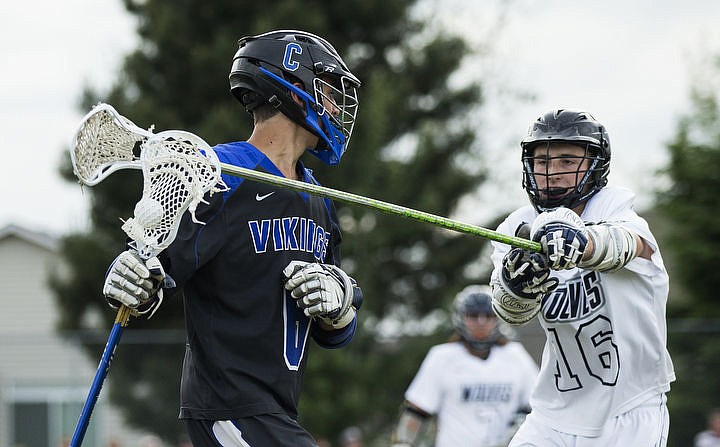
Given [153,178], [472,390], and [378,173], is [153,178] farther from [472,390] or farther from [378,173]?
[378,173]

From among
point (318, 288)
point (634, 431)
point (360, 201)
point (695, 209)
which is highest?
point (695, 209)

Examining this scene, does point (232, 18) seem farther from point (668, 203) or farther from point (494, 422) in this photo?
point (494, 422)

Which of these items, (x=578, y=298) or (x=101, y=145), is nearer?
(x=101, y=145)

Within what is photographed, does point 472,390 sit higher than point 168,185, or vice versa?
point 168,185

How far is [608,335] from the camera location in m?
4.70

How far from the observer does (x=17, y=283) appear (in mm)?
27375

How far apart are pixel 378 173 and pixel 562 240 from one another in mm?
13162

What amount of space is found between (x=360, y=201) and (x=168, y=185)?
0.68m

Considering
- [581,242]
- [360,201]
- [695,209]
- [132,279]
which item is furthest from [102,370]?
[695,209]

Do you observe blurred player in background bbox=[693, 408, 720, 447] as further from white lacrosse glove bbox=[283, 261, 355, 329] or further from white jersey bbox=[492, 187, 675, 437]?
white lacrosse glove bbox=[283, 261, 355, 329]

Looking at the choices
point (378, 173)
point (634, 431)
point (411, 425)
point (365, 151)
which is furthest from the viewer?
point (378, 173)

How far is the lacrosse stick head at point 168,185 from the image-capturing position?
3.79 meters

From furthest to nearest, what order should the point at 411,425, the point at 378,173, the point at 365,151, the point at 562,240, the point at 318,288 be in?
the point at 378,173
the point at 365,151
the point at 411,425
the point at 562,240
the point at 318,288

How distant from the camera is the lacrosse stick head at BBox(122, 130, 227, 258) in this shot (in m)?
3.79
